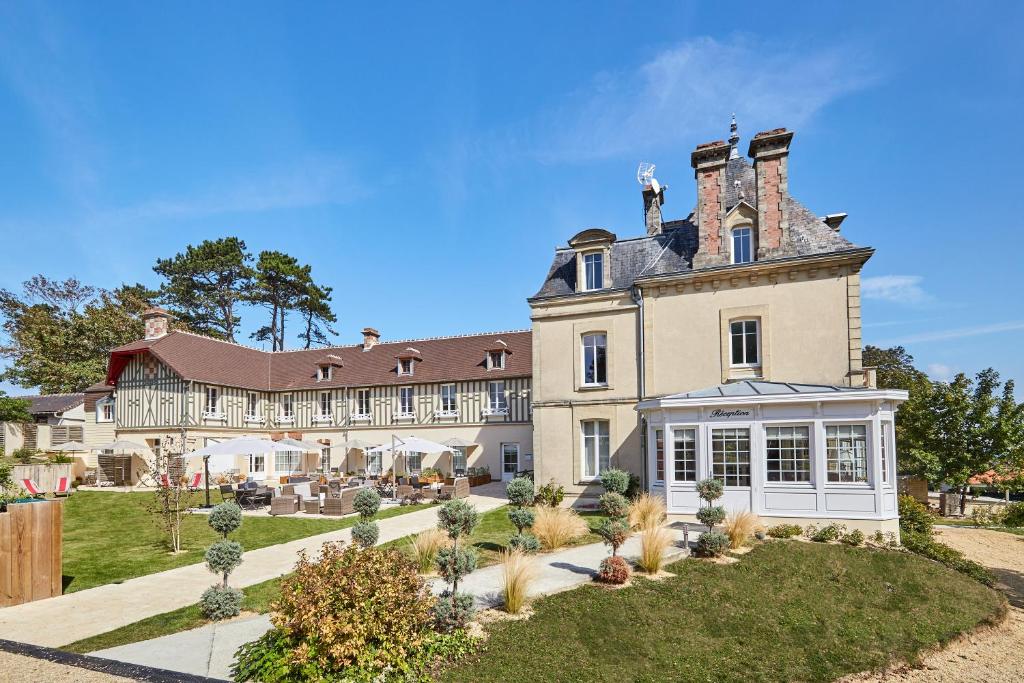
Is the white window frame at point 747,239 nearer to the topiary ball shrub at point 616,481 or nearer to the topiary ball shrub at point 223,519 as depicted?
the topiary ball shrub at point 616,481

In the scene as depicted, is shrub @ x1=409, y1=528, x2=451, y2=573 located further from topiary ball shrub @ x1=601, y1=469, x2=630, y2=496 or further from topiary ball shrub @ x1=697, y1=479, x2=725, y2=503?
topiary ball shrub @ x1=601, y1=469, x2=630, y2=496

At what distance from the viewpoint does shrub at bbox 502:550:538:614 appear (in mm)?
8016

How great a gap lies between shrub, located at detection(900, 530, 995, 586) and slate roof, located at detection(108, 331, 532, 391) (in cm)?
1639

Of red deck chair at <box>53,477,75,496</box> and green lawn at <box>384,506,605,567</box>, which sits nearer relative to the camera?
green lawn at <box>384,506,605,567</box>

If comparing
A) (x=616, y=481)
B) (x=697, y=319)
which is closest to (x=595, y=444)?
(x=616, y=481)

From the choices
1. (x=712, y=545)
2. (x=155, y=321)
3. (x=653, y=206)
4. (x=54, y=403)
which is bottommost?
(x=712, y=545)

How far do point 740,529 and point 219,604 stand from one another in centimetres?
940

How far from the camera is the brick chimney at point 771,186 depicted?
16594 millimetres

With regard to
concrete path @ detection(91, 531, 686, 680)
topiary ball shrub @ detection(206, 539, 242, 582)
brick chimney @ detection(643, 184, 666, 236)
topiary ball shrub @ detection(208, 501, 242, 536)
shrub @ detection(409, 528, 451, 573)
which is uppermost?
brick chimney @ detection(643, 184, 666, 236)

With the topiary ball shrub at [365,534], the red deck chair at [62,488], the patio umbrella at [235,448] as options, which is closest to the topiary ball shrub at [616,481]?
the topiary ball shrub at [365,534]

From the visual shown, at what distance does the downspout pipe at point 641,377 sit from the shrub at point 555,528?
18.5 ft

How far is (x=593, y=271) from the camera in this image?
1914 cm

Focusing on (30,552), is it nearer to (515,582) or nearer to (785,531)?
(515,582)

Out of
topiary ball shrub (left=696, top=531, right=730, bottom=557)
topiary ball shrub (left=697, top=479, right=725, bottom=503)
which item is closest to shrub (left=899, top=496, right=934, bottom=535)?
topiary ball shrub (left=697, top=479, right=725, bottom=503)
